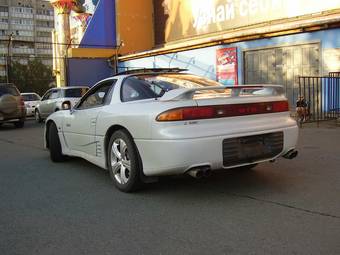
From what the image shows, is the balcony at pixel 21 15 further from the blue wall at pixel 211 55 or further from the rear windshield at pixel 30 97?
the rear windshield at pixel 30 97

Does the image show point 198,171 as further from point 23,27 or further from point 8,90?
point 23,27

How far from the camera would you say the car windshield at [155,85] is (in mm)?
5402

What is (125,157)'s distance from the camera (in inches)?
213

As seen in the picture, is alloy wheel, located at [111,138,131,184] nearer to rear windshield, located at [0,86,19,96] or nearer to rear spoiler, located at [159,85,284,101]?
rear spoiler, located at [159,85,284,101]

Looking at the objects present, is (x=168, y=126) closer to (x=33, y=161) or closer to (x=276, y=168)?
(x=276, y=168)

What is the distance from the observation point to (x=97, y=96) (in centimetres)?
636

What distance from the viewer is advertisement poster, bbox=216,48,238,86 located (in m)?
18.3

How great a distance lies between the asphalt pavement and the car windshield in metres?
1.15

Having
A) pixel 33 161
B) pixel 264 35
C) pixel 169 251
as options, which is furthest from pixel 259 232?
pixel 264 35

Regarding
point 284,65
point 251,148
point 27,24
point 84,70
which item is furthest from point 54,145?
point 27,24

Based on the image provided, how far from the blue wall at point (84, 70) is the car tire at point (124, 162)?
22.7 meters

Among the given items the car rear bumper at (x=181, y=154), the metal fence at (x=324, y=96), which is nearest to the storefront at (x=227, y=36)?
the metal fence at (x=324, y=96)

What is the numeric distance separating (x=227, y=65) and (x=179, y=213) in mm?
14746

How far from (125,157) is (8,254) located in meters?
2.06
